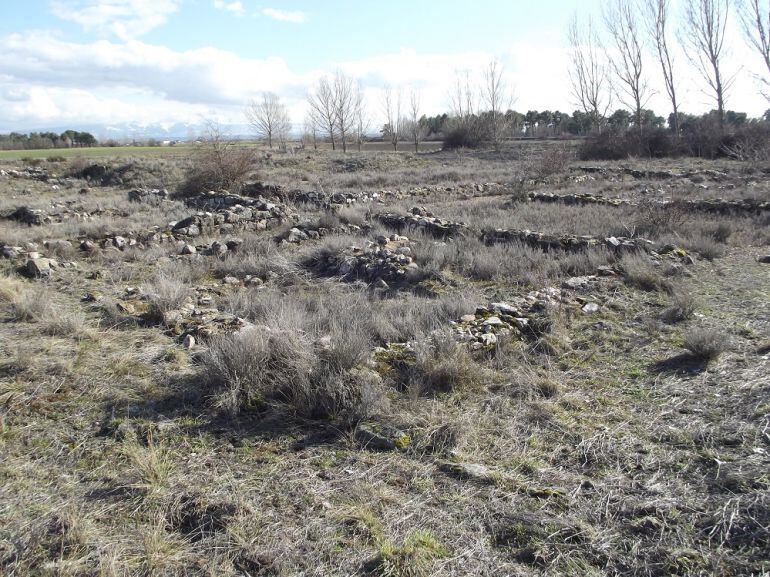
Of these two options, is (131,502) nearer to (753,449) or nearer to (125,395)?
Result: (125,395)

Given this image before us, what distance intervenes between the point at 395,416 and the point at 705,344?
2.92 metres

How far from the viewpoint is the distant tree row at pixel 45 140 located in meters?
47.6

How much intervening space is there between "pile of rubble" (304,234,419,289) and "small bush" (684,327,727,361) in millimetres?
4055

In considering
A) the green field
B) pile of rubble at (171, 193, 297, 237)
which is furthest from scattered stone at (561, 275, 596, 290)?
the green field

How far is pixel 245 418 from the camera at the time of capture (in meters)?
3.79

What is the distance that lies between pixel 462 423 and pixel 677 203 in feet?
31.7

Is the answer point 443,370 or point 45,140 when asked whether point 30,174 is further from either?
point 45,140

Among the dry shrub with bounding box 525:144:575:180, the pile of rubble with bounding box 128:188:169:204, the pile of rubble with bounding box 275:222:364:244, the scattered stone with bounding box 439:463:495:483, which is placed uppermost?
the dry shrub with bounding box 525:144:575:180

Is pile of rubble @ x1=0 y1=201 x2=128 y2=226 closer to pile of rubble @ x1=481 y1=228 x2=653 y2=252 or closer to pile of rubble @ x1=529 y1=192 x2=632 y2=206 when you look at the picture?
pile of rubble @ x1=481 y1=228 x2=653 y2=252

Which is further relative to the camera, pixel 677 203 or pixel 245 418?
pixel 677 203

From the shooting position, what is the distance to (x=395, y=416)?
3.69 meters

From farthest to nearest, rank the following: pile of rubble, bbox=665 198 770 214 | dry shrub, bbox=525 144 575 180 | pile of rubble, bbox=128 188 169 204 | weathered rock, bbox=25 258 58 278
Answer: dry shrub, bbox=525 144 575 180
pile of rubble, bbox=128 188 169 204
pile of rubble, bbox=665 198 770 214
weathered rock, bbox=25 258 58 278

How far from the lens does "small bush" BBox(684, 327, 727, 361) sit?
14.5ft

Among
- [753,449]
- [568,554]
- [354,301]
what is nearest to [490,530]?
[568,554]
